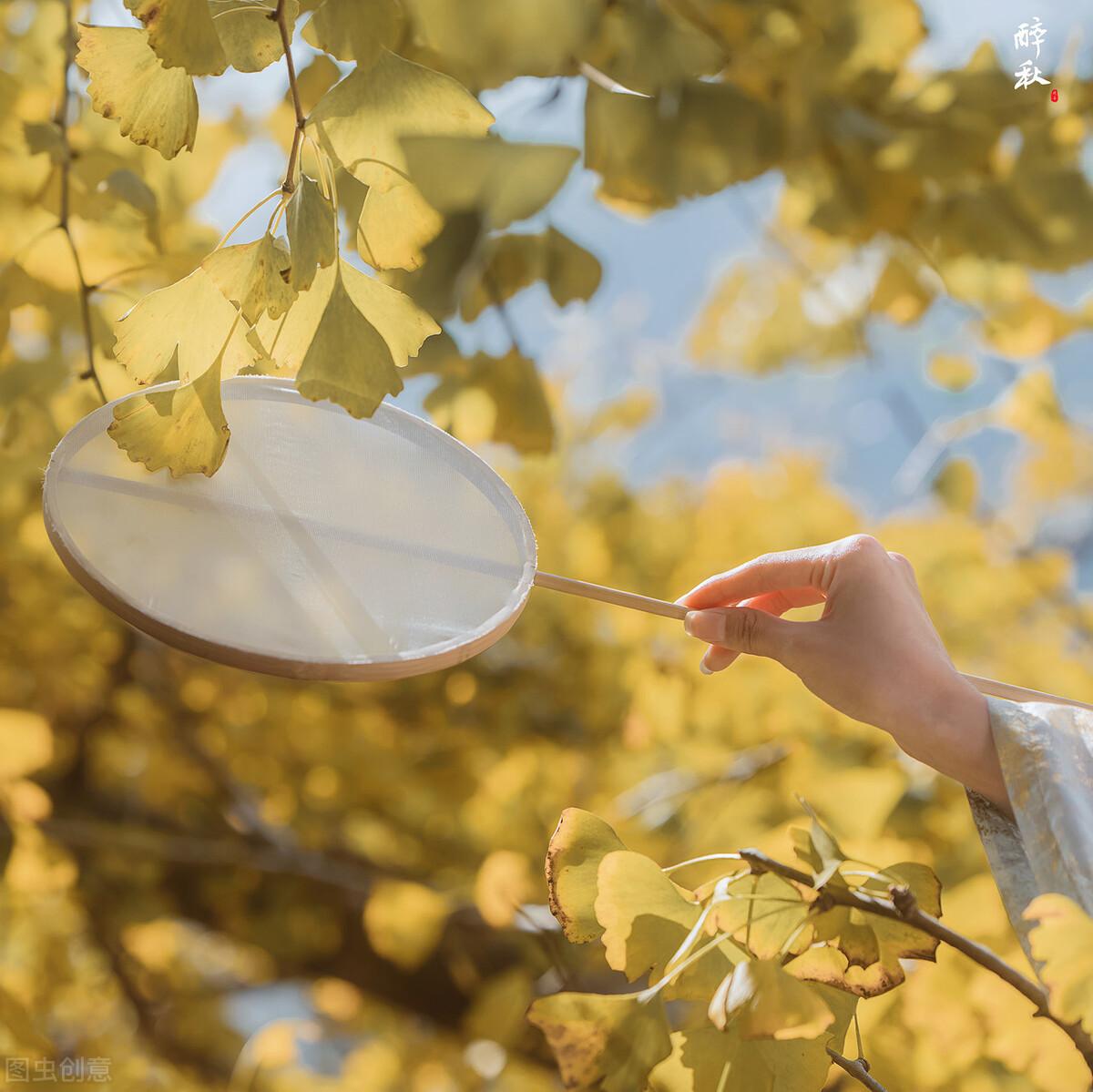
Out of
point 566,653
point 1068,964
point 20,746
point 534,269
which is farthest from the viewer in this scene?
point 566,653

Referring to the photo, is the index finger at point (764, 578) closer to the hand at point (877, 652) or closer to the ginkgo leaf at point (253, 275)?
the hand at point (877, 652)

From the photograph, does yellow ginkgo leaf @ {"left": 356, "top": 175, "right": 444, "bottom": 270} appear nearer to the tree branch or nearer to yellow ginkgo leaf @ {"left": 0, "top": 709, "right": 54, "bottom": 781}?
the tree branch

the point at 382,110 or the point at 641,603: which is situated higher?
the point at 382,110

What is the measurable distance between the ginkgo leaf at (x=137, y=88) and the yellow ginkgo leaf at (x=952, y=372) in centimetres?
93

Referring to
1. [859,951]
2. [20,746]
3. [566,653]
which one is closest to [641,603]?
[859,951]

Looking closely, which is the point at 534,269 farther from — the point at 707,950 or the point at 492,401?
the point at 707,950

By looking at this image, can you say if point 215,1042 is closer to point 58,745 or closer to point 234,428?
point 58,745

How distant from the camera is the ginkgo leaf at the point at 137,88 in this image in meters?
0.27

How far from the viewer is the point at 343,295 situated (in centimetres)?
28

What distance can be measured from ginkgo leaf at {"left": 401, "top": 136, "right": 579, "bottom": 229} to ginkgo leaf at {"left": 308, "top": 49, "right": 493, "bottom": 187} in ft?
0.19

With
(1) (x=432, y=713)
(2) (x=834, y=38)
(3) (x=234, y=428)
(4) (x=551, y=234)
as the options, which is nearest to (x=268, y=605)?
(3) (x=234, y=428)

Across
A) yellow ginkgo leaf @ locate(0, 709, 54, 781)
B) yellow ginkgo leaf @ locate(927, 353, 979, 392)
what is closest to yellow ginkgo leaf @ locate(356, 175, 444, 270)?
yellow ginkgo leaf @ locate(0, 709, 54, 781)

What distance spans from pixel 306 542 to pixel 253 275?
4.7 inches

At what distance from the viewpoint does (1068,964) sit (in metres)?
0.25
